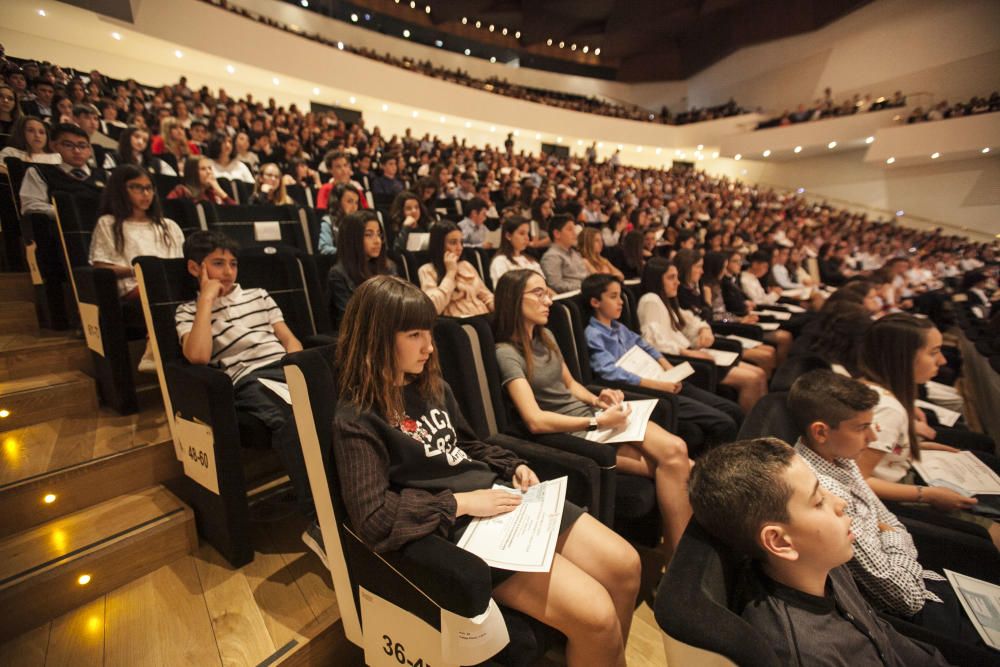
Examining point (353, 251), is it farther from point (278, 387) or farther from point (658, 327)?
point (658, 327)

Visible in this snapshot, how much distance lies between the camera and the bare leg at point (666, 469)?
160 cm

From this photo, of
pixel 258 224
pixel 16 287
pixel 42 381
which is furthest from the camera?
pixel 258 224

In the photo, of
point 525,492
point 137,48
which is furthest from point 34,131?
point 137,48

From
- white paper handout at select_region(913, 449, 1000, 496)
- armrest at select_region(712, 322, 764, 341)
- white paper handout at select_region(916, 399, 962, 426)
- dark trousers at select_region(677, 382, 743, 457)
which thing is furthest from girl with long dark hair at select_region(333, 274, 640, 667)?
armrest at select_region(712, 322, 764, 341)

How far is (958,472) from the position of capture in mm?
1532

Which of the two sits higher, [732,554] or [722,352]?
[732,554]

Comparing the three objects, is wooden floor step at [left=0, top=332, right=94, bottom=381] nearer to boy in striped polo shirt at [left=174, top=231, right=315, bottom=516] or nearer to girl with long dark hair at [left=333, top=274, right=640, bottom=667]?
boy in striped polo shirt at [left=174, top=231, right=315, bottom=516]

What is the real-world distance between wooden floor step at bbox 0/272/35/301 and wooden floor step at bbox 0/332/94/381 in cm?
48

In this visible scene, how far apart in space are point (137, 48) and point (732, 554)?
12780mm

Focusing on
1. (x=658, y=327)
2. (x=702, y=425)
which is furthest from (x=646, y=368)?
(x=658, y=327)

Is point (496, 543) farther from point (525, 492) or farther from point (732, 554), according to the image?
point (732, 554)

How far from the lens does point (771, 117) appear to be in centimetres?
1669

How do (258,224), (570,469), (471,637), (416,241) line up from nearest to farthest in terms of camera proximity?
(471,637) < (570,469) < (258,224) < (416,241)

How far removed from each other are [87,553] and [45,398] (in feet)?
2.97
